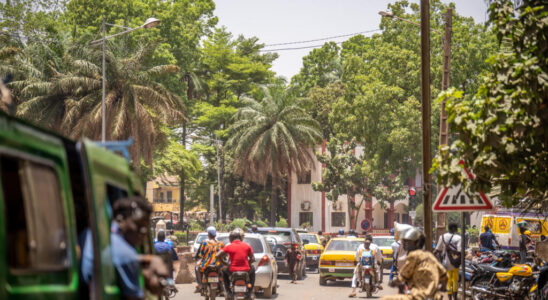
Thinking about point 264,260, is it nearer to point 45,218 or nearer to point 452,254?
point 452,254

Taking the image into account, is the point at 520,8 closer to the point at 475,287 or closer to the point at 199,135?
the point at 475,287

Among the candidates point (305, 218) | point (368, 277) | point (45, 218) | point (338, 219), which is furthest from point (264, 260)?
point (305, 218)

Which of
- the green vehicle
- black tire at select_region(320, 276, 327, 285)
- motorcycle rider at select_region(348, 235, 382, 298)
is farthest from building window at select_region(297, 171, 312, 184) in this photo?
the green vehicle

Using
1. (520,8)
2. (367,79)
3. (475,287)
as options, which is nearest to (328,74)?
(367,79)

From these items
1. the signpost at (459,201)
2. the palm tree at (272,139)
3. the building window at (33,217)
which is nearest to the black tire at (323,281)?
the signpost at (459,201)

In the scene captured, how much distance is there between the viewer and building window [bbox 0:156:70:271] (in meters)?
4.16

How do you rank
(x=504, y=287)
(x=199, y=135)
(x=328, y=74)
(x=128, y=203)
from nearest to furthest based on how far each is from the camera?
(x=128, y=203)
(x=504, y=287)
(x=199, y=135)
(x=328, y=74)

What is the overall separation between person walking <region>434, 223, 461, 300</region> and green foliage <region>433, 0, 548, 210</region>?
4.72 metres

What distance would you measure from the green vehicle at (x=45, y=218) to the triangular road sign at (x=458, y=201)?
27.3 feet

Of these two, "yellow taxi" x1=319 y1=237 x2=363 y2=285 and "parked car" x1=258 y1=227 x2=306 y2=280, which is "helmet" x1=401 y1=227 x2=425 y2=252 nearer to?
"yellow taxi" x1=319 y1=237 x2=363 y2=285

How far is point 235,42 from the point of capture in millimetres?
68438

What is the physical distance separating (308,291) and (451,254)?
8314mm

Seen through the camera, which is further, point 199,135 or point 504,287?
point 199,135

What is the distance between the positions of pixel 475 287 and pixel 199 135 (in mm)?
52383
